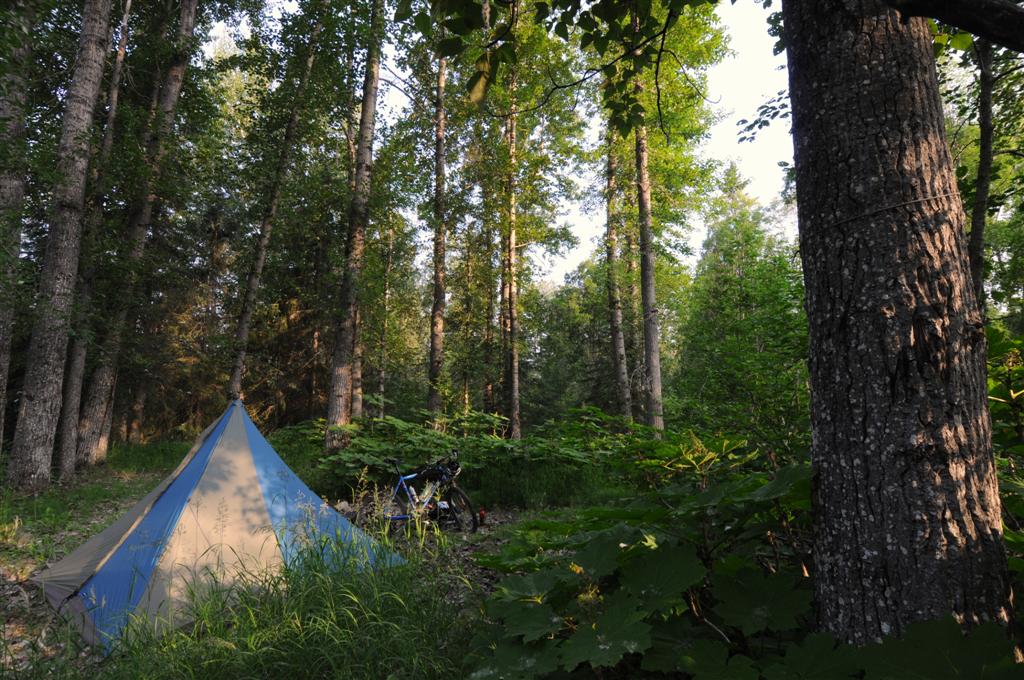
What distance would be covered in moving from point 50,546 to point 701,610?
7.46 meters

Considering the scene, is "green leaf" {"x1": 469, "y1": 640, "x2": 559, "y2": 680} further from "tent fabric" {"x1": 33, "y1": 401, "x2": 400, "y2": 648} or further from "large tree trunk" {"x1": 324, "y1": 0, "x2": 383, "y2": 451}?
A: "large tree trunk" {"x1": 324, "y1": 0, "x2": 383, "y2": 451}

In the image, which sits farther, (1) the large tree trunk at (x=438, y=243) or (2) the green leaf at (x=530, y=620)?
(1) the large tree trunk at (x=438, y=243)

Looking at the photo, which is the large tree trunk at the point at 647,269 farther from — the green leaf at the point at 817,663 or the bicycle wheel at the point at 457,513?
the green leaf at the point at 817,663

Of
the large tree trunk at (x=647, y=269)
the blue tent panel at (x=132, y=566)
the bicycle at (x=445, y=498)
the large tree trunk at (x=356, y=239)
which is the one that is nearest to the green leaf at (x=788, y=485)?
the blue tent panel at (x=132, y=566)

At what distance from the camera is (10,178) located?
7461 mm

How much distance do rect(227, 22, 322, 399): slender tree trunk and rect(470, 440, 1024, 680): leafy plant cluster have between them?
38.1 feet

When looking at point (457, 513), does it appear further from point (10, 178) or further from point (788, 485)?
point (10, 178)

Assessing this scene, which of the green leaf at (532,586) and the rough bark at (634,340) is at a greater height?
the rough bark at (634,340)

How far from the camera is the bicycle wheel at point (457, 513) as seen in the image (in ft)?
20.1

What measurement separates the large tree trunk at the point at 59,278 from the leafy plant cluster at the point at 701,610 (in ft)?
31.3

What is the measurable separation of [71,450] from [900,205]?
13.9 m

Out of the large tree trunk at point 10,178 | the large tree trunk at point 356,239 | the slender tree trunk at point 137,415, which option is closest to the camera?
the large tree trunk at point 10,178

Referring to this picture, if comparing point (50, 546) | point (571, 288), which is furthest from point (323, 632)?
point (571, 288)

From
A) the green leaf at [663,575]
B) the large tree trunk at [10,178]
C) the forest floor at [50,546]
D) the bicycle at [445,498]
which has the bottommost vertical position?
the forest floor at [50,546]
